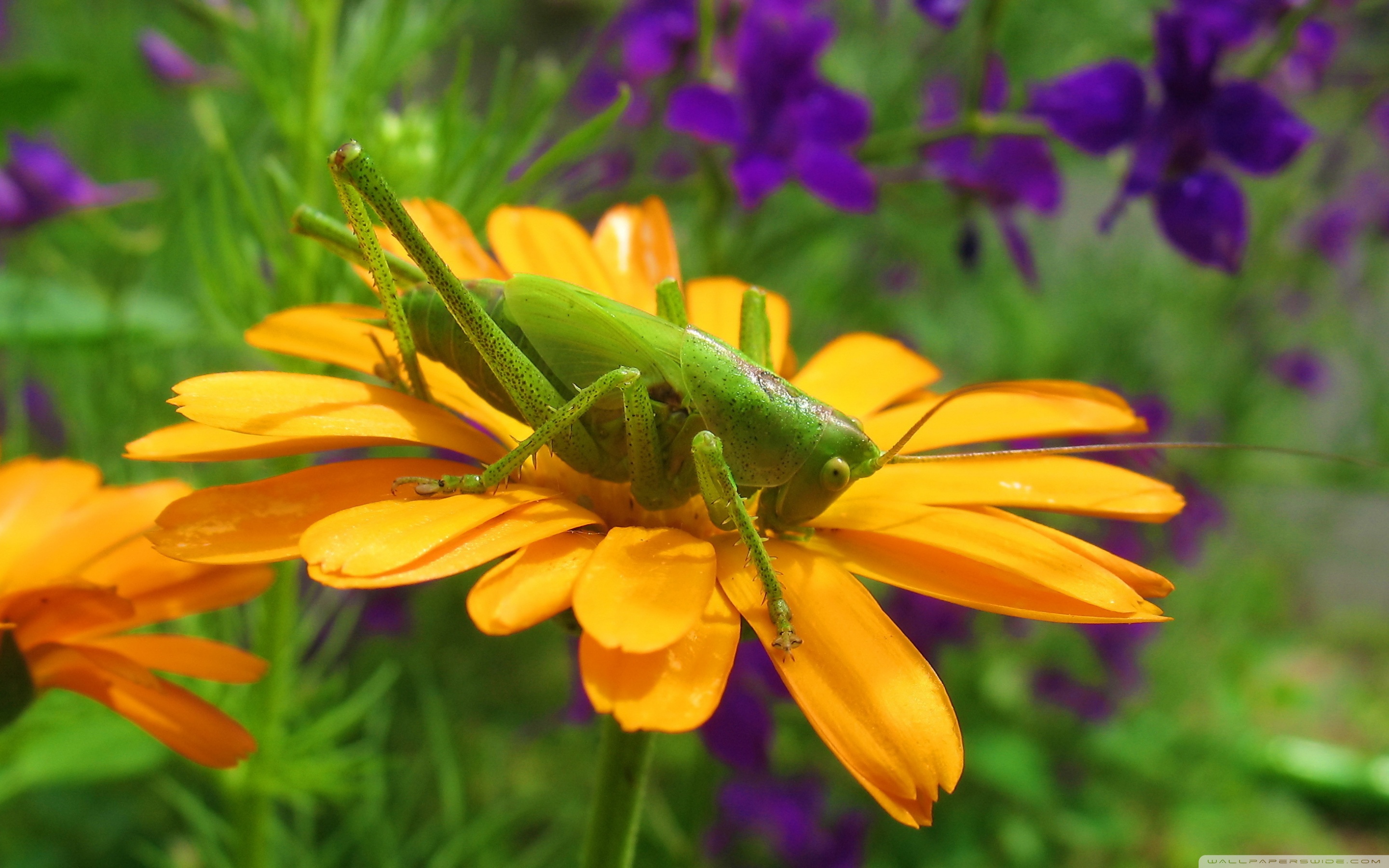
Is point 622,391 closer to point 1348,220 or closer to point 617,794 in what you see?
point 617,794

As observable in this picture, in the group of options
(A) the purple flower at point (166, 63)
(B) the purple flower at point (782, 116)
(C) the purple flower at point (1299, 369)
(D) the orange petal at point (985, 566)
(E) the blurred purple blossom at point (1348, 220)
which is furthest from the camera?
(C) the purple flower at point (1299, 369)

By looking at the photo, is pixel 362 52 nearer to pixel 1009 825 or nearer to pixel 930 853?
pixel 930 853

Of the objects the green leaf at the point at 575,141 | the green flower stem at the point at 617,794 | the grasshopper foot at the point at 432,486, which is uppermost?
the green leaf at the point at 575,141

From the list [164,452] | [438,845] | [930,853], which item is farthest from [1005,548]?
[930,853]

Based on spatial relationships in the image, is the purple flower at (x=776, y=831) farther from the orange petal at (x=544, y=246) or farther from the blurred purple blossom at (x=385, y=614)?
the orange petal at (x=544, y=246)

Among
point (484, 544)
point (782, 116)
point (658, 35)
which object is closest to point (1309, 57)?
point (782, 116)

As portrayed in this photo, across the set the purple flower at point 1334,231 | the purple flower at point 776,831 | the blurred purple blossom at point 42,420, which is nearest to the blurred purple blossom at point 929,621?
the purple flower at point 776,831
